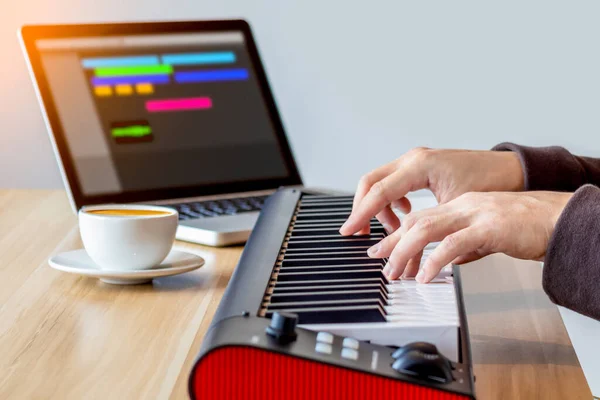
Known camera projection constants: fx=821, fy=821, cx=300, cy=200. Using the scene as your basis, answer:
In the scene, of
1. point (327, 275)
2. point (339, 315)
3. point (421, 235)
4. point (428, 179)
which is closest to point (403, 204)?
point (428, 179)

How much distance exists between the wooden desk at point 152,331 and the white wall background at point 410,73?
1370 mm

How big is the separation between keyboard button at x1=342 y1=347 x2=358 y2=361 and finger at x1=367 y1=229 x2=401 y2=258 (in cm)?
30

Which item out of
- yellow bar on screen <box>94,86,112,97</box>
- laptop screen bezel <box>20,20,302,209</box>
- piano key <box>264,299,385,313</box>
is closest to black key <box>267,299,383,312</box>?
piano key <box>264,299,385,313</box>

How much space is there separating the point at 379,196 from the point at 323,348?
0.46m

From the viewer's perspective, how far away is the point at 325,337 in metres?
0.55

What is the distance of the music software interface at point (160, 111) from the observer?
1.38m

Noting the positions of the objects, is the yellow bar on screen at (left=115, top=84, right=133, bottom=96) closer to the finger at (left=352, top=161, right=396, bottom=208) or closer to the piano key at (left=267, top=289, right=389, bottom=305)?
the finger at (left=352, top=161, right=396, bottom=208)

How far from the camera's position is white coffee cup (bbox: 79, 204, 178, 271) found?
2.98 ft

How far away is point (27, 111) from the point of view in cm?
234

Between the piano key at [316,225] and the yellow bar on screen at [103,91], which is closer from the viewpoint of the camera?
the piano key at [316,225]

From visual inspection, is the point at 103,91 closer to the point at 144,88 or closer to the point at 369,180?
the point at 144,88

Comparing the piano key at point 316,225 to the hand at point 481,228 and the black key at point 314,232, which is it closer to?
the black key at point 314,232

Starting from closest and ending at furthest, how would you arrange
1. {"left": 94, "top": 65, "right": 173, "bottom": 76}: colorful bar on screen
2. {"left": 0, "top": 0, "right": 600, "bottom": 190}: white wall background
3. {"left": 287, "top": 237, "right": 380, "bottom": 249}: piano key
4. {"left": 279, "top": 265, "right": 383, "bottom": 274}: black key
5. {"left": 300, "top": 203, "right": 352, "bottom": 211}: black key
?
{"left": 279, "top": 265, "right": 383, "bottom": 274}: black key → {"left": 287, "top": 237, "right": 380, "bottom": 249}: piano key → {"left": 300, "top": 203, "right": 352, "bottom": 211}: black key → {"left": 94, "top": 65, "right": 173, "bottom": 76}: colorful bar on screen → {"left": 0, "top": 0, "right": 600, "bottom": 190}: white wall background

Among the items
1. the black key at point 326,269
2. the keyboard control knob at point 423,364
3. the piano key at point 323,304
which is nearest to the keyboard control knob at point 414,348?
the keyboard control knob at point 423,364
